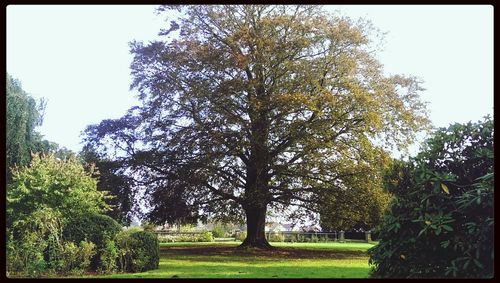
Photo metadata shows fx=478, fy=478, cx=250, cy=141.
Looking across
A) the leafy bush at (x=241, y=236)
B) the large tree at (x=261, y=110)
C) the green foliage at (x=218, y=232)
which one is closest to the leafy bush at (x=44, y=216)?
the large tree at (x=261, y=110)

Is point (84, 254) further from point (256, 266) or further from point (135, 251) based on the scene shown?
point (256, 266)

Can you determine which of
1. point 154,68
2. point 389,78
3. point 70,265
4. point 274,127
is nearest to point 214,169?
point 274,127

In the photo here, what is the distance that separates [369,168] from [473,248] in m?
14.8

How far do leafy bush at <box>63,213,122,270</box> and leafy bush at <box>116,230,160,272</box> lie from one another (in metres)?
0.30

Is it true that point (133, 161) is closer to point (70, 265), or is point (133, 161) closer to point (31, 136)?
point (31, 136)

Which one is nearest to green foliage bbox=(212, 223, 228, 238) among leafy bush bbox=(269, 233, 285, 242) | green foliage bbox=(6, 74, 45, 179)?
leafy bush bbox=(269, 233, 285, 242)

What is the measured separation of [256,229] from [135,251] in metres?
11.8

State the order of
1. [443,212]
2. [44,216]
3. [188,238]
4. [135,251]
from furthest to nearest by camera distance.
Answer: [188,238]
[135,251]
[44,216]
[443,212]

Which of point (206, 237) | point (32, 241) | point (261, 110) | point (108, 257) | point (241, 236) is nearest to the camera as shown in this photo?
point (32, 241)

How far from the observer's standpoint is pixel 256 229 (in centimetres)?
Answer: 2266

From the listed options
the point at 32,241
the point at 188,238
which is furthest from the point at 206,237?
the point at 32,241

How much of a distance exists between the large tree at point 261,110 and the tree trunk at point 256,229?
1.9 inches

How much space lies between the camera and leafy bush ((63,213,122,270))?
1079 centimetres
